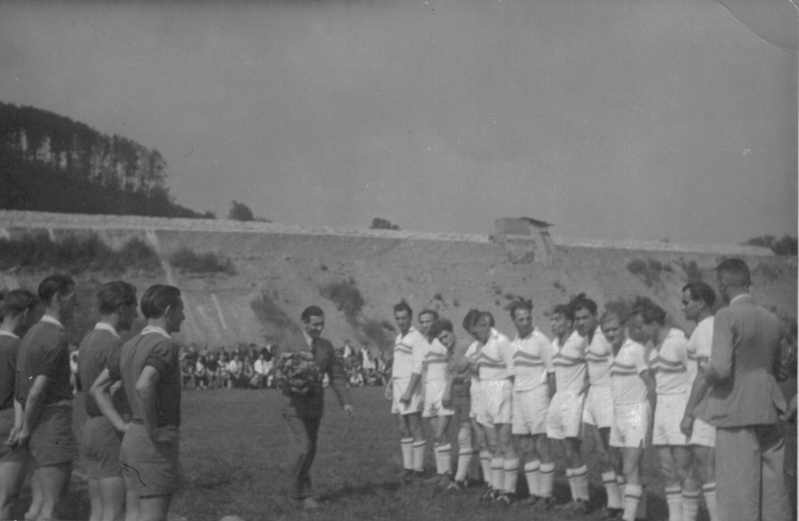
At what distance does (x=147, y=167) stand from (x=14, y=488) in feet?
15.5

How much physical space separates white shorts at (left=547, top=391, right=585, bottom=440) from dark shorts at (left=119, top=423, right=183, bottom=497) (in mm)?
3186

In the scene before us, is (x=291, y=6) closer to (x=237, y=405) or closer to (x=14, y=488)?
(x=14, y=488)

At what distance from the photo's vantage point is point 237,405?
12078mm

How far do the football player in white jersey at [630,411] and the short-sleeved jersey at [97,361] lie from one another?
3.43 m

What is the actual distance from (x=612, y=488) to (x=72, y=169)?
31.1ft

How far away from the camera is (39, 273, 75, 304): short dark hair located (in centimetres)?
532

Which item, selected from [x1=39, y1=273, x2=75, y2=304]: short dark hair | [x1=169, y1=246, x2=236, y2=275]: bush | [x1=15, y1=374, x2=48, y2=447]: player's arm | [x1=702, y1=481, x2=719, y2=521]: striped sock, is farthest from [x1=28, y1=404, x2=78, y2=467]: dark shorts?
[x1=169, y1=246, x2=236, y2=275]: bush

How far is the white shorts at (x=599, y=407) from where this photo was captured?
609 centimetres

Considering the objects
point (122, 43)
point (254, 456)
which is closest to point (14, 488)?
point (254, 456)

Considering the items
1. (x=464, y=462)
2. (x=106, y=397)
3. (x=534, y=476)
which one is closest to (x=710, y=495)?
(x=534, y=476)

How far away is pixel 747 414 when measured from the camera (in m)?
4.70

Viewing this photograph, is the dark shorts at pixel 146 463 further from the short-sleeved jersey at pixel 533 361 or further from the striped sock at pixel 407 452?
the striped sock at pixel 407 452

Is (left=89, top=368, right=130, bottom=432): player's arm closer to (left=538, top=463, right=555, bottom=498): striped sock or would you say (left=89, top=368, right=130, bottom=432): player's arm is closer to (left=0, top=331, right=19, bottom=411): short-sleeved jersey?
(left=0, top=331, right=19, bottom=411): short-sleeved jersey

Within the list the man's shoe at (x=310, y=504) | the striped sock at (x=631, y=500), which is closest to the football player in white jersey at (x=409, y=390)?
the man's shoe at (x=310, y=504)
